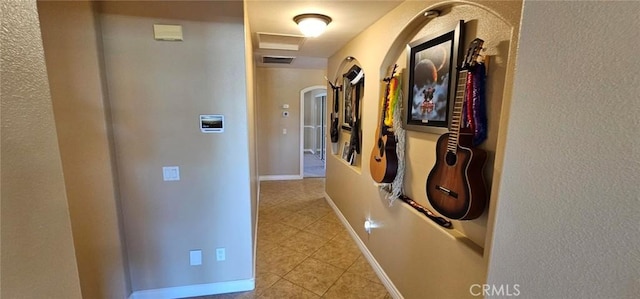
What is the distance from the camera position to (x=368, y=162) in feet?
9.29

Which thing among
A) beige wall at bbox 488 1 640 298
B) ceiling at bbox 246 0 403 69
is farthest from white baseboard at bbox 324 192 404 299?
ceiling at bbox 246 0 403 69

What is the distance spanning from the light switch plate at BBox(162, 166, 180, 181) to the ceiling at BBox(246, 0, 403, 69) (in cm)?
145

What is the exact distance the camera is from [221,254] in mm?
2295

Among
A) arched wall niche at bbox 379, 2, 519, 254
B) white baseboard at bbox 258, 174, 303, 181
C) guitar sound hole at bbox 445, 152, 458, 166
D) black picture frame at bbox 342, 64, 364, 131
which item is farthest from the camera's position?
white baseboard at bbox 258, 174, 303, 181

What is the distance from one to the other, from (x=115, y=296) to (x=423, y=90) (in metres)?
2.64

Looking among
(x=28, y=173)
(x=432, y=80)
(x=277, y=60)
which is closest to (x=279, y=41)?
(x=277, y=60)

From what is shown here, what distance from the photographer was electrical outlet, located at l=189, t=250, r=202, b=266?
2246 millimetres

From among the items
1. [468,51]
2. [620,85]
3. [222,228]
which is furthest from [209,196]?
[620,85]

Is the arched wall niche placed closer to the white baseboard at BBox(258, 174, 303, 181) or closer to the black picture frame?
the black picture frame

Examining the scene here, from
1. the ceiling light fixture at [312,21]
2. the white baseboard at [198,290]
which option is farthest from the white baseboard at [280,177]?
the ceiling light fixture at [312,21]

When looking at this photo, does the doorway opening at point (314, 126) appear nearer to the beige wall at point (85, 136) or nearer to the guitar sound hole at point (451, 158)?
the beige wall at point (85, 136)

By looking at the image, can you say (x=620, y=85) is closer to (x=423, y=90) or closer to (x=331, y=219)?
(x=423, y=90)

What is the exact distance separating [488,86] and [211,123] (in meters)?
1.84

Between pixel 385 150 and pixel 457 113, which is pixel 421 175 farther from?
pixel 457 113
